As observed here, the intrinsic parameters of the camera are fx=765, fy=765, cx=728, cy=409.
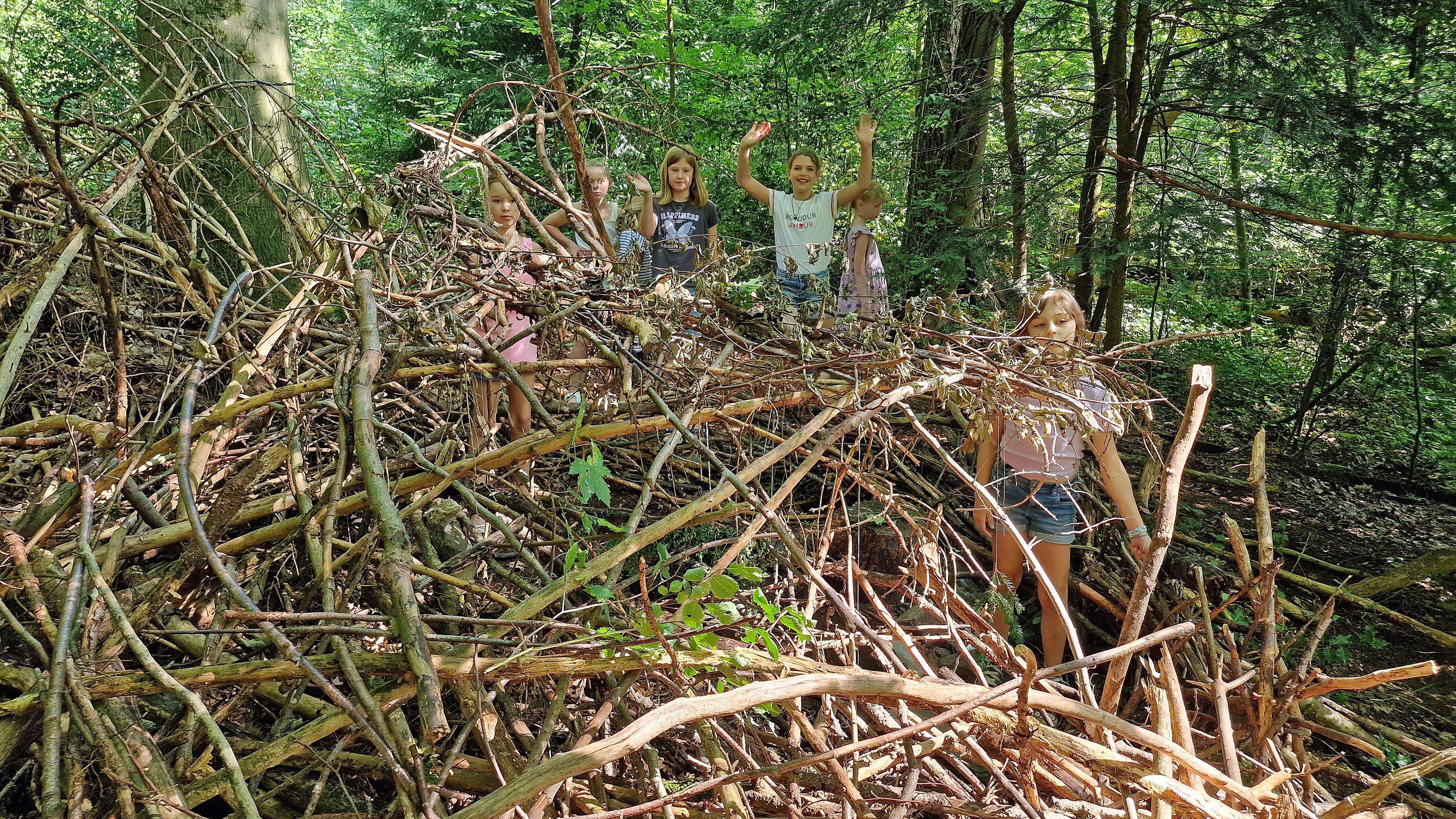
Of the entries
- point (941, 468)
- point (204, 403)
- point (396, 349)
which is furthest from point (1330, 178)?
point (204, 403)

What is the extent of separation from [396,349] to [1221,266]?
5.46m

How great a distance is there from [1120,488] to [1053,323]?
71cm

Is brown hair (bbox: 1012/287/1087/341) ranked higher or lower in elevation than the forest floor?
higher

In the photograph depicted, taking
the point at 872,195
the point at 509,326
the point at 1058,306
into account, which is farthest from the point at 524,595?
the point at 872,195

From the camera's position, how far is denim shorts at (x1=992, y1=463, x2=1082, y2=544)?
3332 millimetres

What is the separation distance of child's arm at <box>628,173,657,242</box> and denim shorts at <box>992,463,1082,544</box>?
206 centimetres

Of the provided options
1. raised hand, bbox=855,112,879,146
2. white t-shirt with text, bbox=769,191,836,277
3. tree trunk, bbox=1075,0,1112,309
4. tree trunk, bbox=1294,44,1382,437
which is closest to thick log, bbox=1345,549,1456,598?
tree trunk, bbox=1294,44,1382,437

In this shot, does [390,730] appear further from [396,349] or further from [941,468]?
[941,468]

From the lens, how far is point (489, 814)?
1.12 meters

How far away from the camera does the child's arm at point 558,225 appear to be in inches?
123

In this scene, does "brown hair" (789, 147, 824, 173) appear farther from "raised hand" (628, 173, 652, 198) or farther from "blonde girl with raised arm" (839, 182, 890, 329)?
"raised hand" (628, 173, 652, 198)

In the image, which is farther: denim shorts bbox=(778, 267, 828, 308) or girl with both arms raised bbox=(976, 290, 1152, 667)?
girl with both arms raised bbox=(976, 290, 1152, 667)

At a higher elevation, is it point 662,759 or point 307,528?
point 307,528

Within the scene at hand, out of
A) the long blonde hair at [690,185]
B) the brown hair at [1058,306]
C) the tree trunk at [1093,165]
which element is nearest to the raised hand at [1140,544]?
the brown hair at [1058,306]
